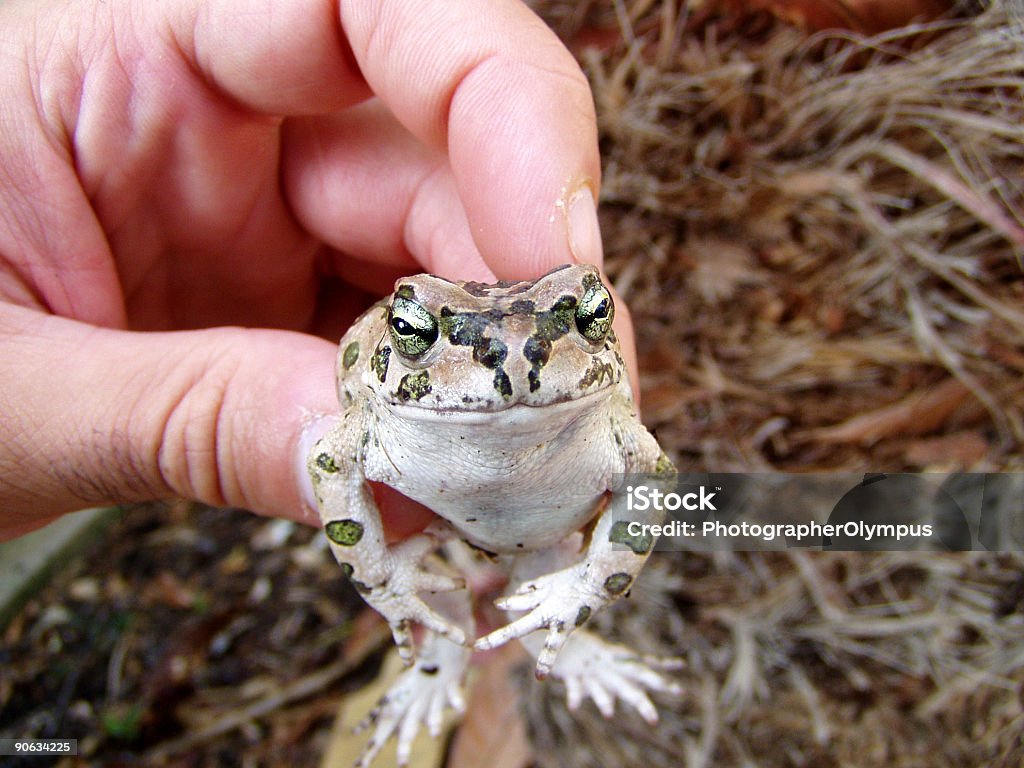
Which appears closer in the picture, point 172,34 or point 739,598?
point 172,34

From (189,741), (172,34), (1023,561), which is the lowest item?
(189,741)

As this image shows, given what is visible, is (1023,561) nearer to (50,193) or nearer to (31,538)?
(50,193)

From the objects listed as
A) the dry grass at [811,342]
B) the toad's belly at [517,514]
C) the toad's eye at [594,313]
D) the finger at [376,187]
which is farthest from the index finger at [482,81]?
the dry grass at [811,342]

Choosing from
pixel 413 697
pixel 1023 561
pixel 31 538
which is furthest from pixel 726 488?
pixel 31 538

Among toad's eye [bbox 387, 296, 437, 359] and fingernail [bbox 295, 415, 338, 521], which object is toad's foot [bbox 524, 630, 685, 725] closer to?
fingernail [bbox 295, 415, 338, 521]

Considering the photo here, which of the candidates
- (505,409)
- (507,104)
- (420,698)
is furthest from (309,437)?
(420,698)

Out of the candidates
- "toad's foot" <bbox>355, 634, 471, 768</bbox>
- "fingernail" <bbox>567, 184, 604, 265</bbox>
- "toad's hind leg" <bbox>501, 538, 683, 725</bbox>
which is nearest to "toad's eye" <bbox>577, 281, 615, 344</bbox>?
"fingernail" <bbox>567, 184, 604, 265</bbox>

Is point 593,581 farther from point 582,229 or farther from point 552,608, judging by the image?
point 582,229
